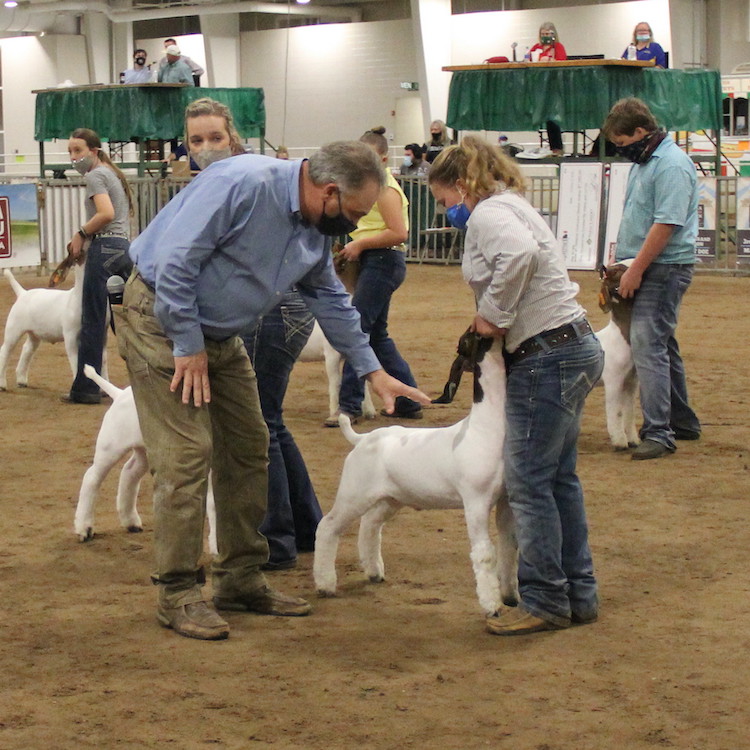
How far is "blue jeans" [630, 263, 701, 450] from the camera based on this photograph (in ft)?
23.0

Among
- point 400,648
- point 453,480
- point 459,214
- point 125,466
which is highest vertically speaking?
point 459,214

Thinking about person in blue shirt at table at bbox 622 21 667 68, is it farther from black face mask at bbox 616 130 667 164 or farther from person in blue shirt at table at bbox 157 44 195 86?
black face mask at bbox 616 130 667 164

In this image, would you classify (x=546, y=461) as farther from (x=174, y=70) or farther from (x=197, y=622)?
(x=174, y=70)

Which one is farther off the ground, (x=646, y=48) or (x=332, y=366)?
(x=646, y=48)

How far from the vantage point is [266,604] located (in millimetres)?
4715

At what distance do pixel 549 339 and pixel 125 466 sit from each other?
7.55 ft

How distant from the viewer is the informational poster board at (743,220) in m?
16.3

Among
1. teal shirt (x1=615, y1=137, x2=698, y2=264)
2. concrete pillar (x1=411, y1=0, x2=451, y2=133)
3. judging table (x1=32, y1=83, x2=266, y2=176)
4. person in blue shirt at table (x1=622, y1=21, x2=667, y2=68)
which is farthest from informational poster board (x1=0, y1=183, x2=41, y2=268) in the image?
concrete pillar (x1=411, y1=0, x2=451, y2=133)

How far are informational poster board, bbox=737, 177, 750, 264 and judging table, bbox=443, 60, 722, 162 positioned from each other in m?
2.51

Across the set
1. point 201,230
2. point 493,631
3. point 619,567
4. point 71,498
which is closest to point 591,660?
point 493,631

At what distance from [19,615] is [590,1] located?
27.4m

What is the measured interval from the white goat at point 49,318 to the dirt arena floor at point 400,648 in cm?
229

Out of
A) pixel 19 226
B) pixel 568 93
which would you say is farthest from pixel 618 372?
pixel 568 93

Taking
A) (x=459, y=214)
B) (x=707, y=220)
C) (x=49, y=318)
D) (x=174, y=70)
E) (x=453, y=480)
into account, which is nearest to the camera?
(x=453, y=480)
